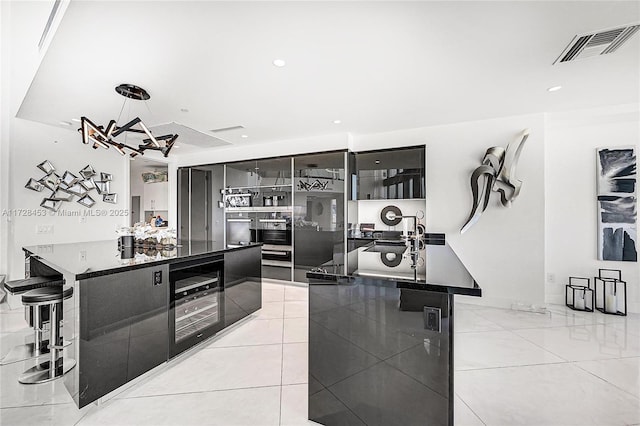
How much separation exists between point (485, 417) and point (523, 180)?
3249 millimetres

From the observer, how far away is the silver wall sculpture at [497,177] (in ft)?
12.6

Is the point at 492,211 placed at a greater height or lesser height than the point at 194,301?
greater

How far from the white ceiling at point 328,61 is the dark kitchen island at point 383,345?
1.71m

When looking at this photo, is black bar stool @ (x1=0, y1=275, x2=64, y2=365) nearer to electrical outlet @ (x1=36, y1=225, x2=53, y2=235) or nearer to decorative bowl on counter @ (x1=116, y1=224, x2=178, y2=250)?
decorative bowl on counter @ (x1=116, y1=224, x2=178, y2=250)

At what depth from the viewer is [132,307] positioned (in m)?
1.93

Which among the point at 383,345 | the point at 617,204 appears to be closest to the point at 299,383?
the point at 383,345

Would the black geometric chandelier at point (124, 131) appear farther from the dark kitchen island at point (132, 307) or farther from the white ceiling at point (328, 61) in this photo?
the dark kitchen island at point (132, 307)

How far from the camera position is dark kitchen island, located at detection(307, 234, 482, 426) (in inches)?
52.6

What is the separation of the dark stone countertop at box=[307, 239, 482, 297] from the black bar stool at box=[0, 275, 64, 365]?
215 cm

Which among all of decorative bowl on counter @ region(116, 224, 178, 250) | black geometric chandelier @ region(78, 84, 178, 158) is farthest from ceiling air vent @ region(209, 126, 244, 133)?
decorative bowl on counter @ region(116, 224, 178, 250)

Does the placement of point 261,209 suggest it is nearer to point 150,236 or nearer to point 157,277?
point 150,236

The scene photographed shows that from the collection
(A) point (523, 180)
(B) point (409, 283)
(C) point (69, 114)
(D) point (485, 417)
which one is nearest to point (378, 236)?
(A) point (523, 180)

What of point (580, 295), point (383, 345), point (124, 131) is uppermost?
point (124, 131)

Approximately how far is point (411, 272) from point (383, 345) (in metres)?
0.44
